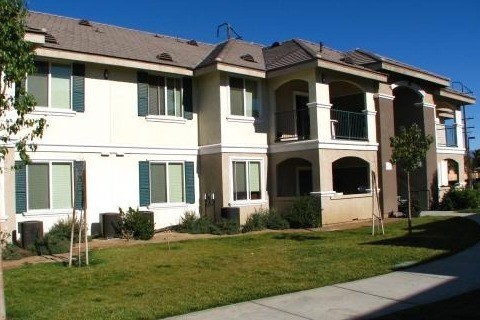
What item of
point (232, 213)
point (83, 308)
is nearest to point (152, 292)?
point (83, 308)

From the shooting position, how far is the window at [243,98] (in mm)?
20812

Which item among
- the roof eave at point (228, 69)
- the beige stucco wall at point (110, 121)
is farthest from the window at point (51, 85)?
the roof eave at point (228, 69)

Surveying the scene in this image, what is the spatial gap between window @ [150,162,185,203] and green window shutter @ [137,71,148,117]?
74.6 inches

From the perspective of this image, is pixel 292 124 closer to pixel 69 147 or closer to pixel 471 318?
pixel 69 147

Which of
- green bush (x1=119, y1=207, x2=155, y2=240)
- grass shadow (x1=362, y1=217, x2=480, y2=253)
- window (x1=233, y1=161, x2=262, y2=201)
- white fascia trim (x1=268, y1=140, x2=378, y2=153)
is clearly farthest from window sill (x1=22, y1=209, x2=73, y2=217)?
grass shadow (x1=362, y1=217, x2=480, y2=253)

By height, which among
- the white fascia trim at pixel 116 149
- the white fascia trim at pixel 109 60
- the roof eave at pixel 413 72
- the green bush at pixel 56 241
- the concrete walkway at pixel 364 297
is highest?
the roof eave at pixel 413 72

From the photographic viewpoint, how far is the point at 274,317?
24.0 ft

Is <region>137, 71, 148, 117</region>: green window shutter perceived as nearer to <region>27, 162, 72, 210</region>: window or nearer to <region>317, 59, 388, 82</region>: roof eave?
<region>27, 162, 72, 210</region>: window

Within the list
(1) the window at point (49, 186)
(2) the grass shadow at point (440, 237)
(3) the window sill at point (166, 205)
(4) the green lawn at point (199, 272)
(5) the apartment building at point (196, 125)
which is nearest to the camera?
(4) the green lawn at point (199, 272)

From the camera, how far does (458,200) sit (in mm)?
26828

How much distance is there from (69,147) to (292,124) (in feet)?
30.3

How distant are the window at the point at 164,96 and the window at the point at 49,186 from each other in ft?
13.0

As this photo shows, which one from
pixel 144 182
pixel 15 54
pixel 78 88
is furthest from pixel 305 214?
pixel 15 54

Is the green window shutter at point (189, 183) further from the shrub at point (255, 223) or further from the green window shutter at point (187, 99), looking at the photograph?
the shrub at point (255, 223)
